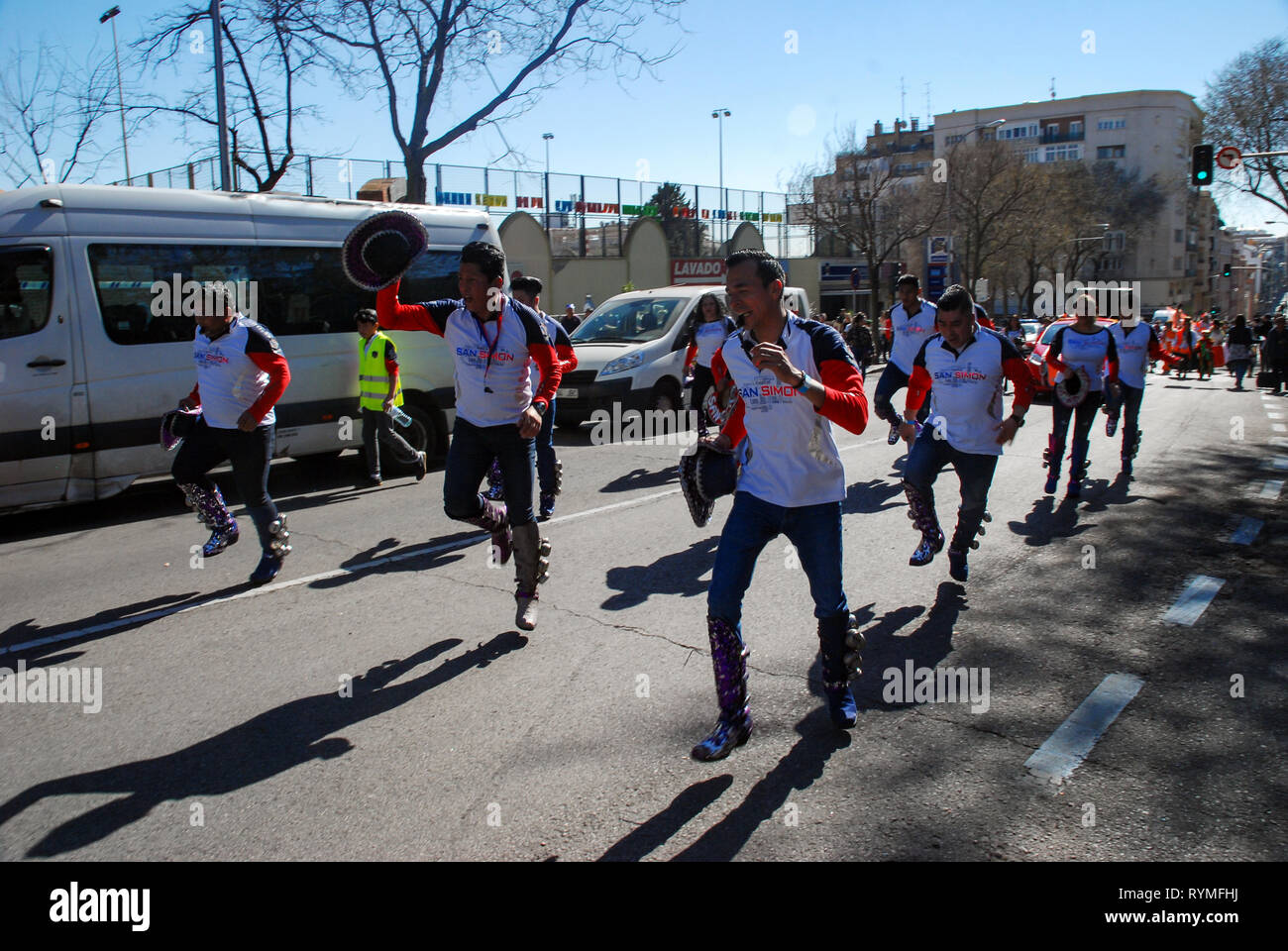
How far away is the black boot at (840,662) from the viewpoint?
3957mm

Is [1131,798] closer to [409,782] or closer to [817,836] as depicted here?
[817,836]

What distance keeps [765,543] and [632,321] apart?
10613mm

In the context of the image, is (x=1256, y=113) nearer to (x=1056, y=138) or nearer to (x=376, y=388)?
(x=376, y=388)

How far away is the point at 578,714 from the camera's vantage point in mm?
4246

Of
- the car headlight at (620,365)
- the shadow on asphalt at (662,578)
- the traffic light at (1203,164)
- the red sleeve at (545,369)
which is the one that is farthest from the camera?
the traffic light at (1203,164)

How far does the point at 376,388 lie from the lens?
9.70m

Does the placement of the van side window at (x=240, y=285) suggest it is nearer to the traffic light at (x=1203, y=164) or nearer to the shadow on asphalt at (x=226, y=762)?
the shadow on asphalt at (x=226, y=762)

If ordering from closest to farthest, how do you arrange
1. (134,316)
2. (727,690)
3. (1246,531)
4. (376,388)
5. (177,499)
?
1. (727,690)
2. (1246,531)
3. (134,316)
4. (177,499)
5. (376,388)

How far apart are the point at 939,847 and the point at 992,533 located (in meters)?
4.88

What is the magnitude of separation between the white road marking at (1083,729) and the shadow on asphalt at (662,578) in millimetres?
2180

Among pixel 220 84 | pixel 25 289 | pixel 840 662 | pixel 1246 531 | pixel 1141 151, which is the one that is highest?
pixel 1141 151

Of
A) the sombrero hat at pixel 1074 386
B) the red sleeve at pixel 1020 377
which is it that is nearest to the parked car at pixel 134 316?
the red sleeve at pixel 1020 377

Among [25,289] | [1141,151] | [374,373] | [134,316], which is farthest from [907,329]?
[1141,151]

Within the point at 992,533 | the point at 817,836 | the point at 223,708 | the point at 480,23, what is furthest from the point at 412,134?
the point at 817,836
